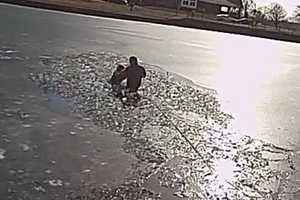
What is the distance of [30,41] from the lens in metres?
16.8

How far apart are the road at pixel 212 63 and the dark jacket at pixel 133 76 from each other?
71.9 inches

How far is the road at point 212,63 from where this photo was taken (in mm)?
10891

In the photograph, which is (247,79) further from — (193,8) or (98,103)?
(193,8)

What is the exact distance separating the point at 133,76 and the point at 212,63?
28.8ft

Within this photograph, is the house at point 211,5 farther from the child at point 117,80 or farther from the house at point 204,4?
the child at point 117,80

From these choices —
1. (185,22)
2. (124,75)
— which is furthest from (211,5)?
(124,75)

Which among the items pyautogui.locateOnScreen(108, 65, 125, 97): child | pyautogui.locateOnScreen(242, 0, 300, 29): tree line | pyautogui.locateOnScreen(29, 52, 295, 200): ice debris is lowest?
pyautogui.locateOnScreen(242, 0, 300, 29): tree line

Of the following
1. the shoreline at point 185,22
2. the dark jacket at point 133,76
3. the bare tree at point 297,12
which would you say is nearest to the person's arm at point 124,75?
the dark jacket at point 133,76

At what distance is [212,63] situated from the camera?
64.9ft

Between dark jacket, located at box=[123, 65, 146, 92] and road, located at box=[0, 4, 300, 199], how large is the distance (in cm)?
183

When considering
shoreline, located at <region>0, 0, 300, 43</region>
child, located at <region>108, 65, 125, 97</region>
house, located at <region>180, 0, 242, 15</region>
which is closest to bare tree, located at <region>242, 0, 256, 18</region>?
house, located at <region>180, 0, 242, 15</region>

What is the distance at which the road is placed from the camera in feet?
35.7

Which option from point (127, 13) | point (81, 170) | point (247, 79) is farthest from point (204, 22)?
point (81, 170)

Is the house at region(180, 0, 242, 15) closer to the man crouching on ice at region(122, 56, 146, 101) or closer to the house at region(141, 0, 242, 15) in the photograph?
the house at region(141, 0, 242, 15)
